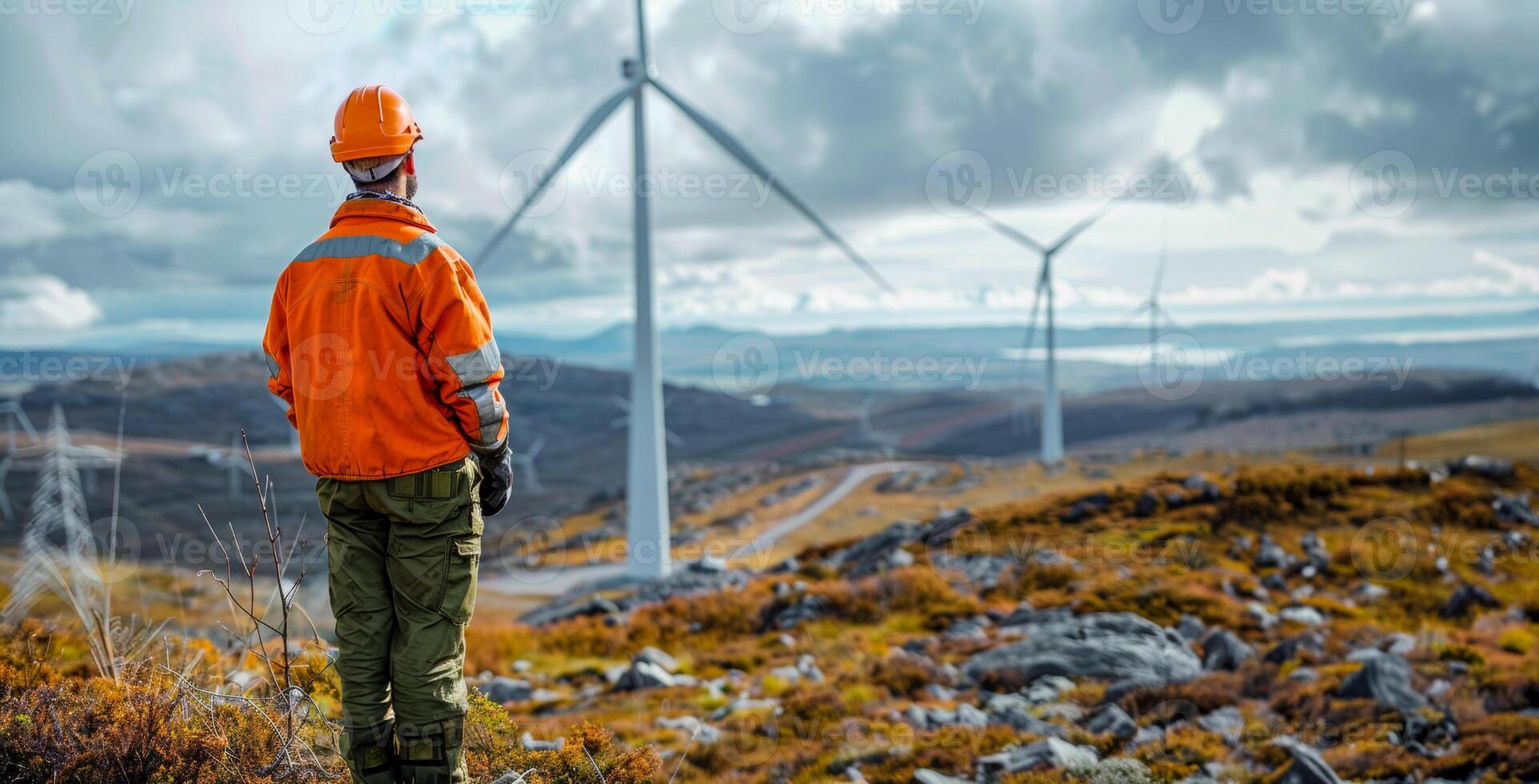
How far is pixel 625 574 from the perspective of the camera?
45625mm

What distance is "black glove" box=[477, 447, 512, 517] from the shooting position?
17.6 feet

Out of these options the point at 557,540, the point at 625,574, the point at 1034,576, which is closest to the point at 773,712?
the point at 1034,576

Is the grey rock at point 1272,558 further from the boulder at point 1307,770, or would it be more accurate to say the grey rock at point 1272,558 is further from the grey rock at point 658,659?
the grey rock at point 658,659

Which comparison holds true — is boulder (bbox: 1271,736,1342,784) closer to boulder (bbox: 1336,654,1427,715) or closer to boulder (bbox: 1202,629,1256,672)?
boulder (bbox: 1336,654,1427,715)

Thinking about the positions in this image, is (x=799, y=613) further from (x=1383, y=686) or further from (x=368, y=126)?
(x=368, y=126)

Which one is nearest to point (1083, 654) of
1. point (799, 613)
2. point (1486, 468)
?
point (799, 613)

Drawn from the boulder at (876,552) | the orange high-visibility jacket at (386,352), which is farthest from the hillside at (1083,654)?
the orange high-visibility jacket at (386,352)

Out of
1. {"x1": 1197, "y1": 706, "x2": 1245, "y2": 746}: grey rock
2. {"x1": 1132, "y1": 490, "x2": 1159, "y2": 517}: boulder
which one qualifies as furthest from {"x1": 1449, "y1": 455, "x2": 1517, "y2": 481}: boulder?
{"x1": 1197, "y1": 706, "x2": 1245, "y2": 746}: grey rock

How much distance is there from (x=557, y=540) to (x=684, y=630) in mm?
115858

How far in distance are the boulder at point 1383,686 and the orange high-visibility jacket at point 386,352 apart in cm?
1452

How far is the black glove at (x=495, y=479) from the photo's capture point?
5.37 metres

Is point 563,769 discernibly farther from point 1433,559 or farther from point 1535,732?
point 1433,559

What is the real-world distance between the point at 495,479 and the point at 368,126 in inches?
83.4

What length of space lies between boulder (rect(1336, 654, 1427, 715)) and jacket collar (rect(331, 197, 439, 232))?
15.1 meters
